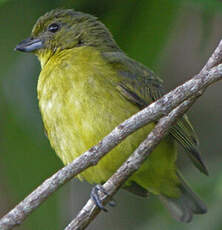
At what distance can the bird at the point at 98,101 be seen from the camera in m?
3.83

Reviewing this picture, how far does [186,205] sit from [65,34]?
4.98 ft

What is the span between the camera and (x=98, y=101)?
3816 mm

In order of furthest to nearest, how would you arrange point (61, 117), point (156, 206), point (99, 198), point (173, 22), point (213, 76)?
point (156, 206) → point (173, 22) → point (61, 117) → point (99, 198) → point (213, 76)

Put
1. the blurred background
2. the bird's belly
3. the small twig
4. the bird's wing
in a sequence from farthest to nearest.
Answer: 1. the blurred background
2. the bird's wing
3. the bird's belly
4. the small twig

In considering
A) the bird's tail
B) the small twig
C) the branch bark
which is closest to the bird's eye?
the bird's tail

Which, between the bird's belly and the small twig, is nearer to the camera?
the small twig

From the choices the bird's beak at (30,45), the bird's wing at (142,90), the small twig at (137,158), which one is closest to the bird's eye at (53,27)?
the bird's beak at (30,45)

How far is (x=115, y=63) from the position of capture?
4.10 metres

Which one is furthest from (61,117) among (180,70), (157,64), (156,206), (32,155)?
(180,70)

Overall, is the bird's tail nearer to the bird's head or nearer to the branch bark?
the bird's head

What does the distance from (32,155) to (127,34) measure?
3.93 ft

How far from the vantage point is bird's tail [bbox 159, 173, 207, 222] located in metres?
4.53

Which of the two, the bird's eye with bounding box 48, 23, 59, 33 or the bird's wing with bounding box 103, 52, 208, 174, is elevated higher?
the bird's eye with bounding box 48, 23, 59, 33

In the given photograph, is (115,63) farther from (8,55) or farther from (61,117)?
(8,55)
